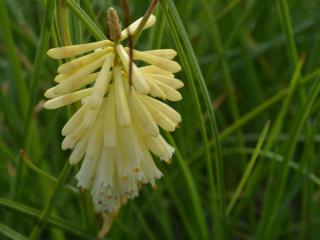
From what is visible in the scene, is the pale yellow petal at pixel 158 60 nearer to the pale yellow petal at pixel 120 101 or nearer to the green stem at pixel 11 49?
the pale yellow petal at pixel 120 101

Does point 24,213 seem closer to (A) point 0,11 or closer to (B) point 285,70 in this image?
(A) point 0,11

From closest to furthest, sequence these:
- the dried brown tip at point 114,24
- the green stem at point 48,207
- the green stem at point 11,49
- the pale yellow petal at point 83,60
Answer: the dried brown tip at point 114,24
the pale yellow petal at point 83,60
the green stem at point 48,207
the green stem at point 11,49

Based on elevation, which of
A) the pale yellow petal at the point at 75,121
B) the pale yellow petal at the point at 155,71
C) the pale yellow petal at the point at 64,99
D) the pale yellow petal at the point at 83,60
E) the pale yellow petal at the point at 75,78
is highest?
the pale yellow petal at the point at 83,60

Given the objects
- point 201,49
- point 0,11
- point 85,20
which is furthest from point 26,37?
point 85,20

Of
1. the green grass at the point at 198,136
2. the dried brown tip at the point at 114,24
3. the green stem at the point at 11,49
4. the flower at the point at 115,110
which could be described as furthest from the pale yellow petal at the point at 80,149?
the green stem at the point at 11,49

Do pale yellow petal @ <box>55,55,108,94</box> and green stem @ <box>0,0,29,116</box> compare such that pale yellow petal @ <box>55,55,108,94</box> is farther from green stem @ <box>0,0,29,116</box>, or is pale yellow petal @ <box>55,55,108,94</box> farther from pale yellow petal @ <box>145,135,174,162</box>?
green stem @ <box>0,0,29,116</box>

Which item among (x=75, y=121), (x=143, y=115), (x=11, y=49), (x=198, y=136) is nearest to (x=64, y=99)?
(x=75, y=121)

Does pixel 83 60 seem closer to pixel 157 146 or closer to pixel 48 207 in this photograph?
pixel 157 146
